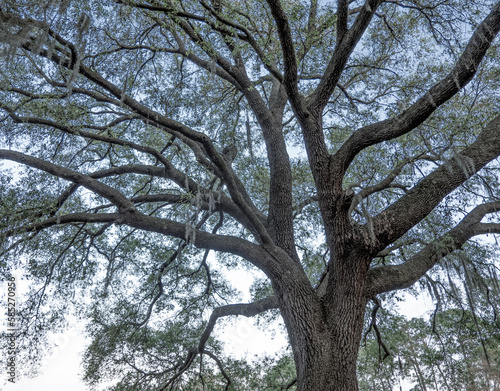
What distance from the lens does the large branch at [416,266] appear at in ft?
12.8

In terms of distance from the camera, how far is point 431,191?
375cm

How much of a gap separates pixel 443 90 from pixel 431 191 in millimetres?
1035

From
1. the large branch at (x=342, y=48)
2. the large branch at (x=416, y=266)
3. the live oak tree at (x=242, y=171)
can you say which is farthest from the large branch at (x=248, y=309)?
the large branch at (x=342, y=48)

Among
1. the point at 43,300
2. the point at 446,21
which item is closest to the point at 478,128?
the point at 446,21

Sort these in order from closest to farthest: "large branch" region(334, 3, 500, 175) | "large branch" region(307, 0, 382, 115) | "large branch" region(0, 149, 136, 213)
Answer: "large branch" region(334, 3, 500, 175), "large branch" region(307, 0, 382, 115), "large branch" region(0, 149, 136, 213)

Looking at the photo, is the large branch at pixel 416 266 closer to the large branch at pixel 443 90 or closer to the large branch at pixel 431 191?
the large branch at pixel 431 191

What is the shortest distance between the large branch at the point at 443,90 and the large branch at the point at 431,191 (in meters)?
0.63

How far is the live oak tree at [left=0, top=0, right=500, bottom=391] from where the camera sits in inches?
144

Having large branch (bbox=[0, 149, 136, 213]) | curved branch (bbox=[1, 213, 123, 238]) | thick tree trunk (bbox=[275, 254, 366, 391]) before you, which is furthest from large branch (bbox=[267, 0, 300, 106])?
curved branch (bbox=[1, 213, 123, 238])

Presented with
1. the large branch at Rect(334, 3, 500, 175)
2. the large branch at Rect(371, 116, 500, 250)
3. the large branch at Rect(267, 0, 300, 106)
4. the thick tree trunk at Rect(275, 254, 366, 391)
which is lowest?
the thick tree trunk at Rect(275, 254, 366, 391)

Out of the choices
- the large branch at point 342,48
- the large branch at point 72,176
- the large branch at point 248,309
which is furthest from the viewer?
the large branch at point 248,309

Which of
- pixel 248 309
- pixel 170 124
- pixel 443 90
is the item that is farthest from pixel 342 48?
pixel 248 309

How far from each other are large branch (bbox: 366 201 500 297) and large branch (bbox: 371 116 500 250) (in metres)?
0.46

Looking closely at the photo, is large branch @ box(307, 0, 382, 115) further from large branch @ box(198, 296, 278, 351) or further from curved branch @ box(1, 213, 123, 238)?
curved branch @ box(1, 213, 123, 238)
